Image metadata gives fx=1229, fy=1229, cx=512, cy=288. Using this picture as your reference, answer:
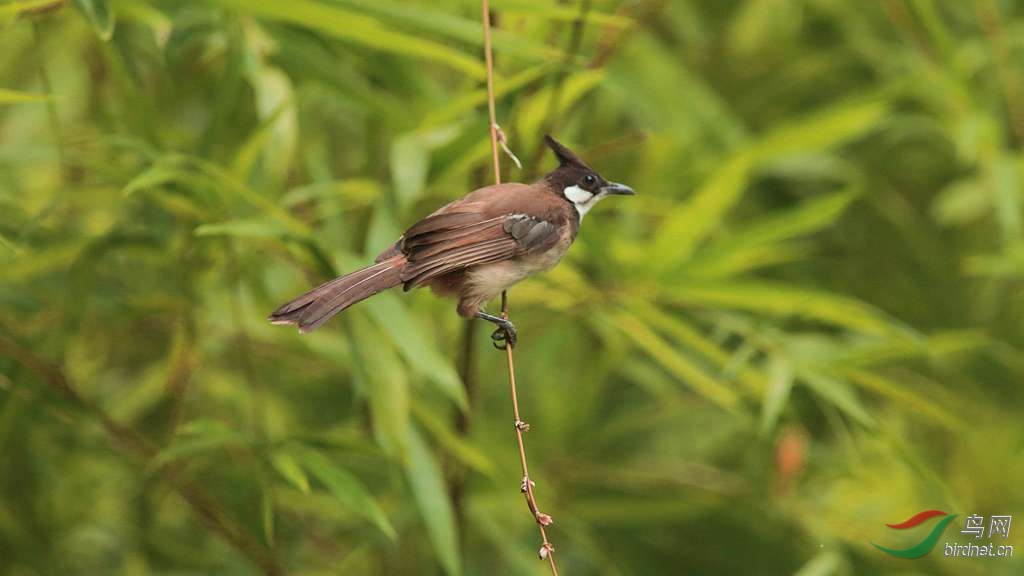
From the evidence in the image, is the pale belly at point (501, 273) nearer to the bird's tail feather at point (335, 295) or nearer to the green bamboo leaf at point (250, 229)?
the bird's tail feather at point (335, 295)

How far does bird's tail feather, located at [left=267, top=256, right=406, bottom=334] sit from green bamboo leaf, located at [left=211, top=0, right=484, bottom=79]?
499 mm

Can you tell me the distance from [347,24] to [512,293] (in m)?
0.90

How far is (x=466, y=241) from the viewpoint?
1690 mm

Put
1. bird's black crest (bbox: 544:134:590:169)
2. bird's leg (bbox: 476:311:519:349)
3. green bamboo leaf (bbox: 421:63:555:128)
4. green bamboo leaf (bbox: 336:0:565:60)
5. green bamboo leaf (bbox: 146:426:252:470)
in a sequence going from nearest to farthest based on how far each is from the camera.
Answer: bird's black crest (bbox: 544:134:590:169) < bird's leg (bbox: 476:311:519:349) < green bamboo leaf (bbox: 336:0:565:60) < green bamboo leaf (bbox: 421:63:555:128) < green bamboo leaf (bbox: 146:426:252:470)

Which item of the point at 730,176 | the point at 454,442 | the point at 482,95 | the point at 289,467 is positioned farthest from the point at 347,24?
the point at 730,176

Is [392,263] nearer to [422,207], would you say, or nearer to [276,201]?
[276,201]

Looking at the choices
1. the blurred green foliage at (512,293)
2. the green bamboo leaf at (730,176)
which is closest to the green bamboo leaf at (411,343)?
the blurred green foliage at (512,293)

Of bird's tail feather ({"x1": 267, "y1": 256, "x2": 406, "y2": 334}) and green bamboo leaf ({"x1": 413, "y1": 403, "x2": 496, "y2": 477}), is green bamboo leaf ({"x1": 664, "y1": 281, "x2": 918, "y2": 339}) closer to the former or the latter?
green bamboo leaf ({"x1": 413, "y1": 403, "x2": 496, "y2": 477})

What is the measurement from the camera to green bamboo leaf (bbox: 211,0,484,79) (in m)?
1.97

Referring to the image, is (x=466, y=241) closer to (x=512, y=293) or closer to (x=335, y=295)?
(x=335, y=295)

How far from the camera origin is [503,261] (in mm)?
1767

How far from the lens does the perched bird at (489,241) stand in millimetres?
1611

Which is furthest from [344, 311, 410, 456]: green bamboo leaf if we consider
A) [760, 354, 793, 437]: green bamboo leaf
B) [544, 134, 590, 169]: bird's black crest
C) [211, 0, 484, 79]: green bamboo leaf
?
[760, 354, 793, 437]: green bamboo leaf

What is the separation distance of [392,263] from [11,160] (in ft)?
3.26
